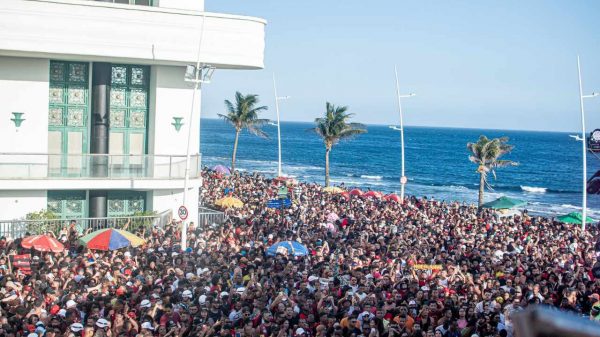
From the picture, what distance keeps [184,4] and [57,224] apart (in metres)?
10.2

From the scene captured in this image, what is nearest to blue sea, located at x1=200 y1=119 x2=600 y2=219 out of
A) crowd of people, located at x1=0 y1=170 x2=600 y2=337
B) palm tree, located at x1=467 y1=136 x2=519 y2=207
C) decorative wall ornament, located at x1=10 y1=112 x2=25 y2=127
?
palm tree, located at x1=467 y1=136 x2=519 y2=207

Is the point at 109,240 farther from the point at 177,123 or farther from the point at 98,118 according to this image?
the point at 177,123

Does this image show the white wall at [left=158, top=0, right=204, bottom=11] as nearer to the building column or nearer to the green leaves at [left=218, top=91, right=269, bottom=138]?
the building column

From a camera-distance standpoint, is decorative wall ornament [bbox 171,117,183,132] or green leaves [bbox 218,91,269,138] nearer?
decorative wall ornament [bbox 171,117,183,132]

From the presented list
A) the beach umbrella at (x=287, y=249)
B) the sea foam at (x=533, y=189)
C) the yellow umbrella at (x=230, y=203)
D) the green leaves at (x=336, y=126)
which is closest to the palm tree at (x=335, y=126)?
the green leaves at (x=336, y=126)

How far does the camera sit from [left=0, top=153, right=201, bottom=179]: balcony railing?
27078 millimetres

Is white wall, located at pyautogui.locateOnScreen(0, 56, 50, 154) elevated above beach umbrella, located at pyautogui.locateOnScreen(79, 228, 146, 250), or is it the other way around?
white wall, located at pyautogui.locateOnScreen(0, 56, 50, 154)

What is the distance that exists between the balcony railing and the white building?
38 millimetres

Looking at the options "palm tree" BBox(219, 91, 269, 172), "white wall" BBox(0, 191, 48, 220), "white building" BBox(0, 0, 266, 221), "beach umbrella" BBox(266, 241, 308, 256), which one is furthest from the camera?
"palm tree" BBox(219, 91, 269, 172)

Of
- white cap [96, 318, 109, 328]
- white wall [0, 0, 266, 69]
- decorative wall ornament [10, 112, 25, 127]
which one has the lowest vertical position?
white cap [96, 318, 109, 328]

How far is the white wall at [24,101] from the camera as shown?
28.0m

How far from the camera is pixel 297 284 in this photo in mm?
16703

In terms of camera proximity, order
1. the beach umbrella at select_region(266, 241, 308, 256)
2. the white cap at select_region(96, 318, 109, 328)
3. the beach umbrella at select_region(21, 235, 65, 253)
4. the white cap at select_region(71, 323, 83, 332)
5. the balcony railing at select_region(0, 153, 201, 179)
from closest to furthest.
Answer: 1. the white cap at select_region(71, 323, 83, 332)
2. the white cap at select_region(96, 318, 109, 328)
3. the beach umbrella at select_region(21, 235, 65, 253)
4. the beach umbrella at select_region(266, 241, 308, 256)
5. the balcony railing at select_region(0, 153, 201, 179)

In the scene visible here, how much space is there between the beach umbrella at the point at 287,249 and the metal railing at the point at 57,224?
23.3 ft
